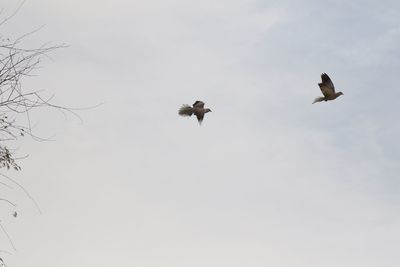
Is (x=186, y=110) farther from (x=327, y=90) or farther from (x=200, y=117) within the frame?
(x=327, y=90)

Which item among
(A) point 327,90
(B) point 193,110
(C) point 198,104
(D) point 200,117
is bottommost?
(D) point 200,117

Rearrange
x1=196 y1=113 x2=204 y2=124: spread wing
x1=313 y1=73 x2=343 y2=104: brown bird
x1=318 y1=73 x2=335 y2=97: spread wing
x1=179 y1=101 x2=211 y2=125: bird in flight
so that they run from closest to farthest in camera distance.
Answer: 1. x1=196 y1=113 x2=204 y2=124: spread wing
2. x1=179 y1=101 x2=211 y2=125: bird in flight
3. x1=313 y1=73 x2=343 y2=104: brown bird
4. x1=318 y1=73 x2=335 y2=97: spread wing

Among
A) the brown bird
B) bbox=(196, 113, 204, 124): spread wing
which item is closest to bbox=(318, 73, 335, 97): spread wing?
the brown bird

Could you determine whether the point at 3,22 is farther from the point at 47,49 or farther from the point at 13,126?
the point at 13,126

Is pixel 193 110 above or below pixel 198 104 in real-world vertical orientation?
below

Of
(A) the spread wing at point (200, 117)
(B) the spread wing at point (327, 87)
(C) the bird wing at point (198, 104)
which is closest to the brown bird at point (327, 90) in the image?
(B) the spread wing at point (327, 87)

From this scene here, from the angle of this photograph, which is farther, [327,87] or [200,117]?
[327,87]

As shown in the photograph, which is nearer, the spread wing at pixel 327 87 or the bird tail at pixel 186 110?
the bird tail at pixel 186 110

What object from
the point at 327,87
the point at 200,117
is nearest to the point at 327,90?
the point at 327,87

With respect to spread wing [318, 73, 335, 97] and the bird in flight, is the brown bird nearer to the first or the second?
spread wing [318, 73, 335, 97]

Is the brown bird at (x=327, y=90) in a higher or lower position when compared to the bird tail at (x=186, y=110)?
higher

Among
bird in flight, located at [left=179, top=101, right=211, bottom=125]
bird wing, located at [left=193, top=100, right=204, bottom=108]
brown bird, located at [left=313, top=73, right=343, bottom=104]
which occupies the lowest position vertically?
bird in flight, located at [left=179, top=101, right=211, bottom=125]

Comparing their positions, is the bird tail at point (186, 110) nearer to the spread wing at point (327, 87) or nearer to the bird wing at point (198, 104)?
the bird wing at point (198, 104)

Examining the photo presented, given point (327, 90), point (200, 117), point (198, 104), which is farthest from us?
point (327, 90)
